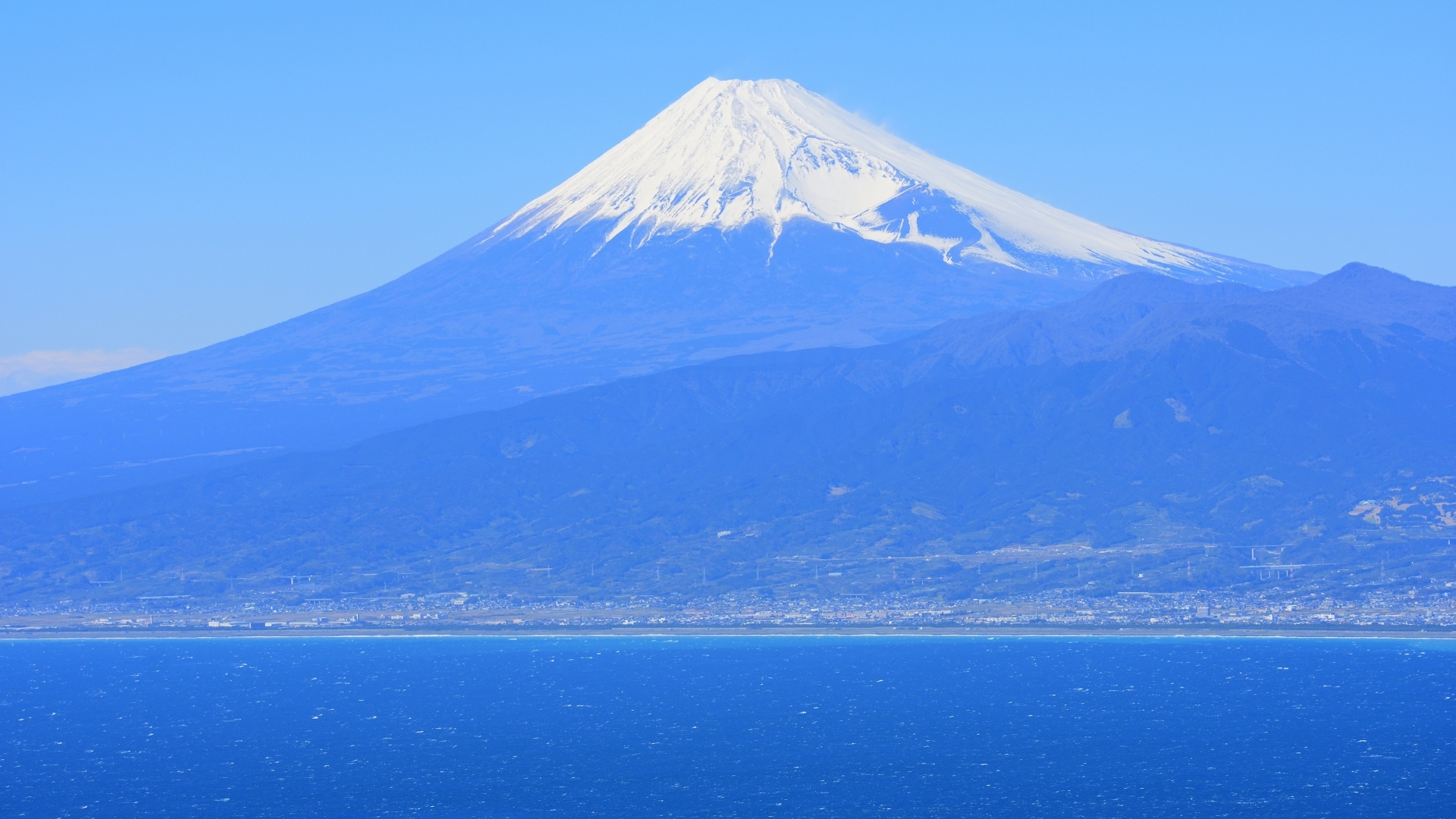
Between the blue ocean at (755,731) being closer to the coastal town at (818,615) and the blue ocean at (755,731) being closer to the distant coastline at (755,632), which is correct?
the distant coastline at (755,632)

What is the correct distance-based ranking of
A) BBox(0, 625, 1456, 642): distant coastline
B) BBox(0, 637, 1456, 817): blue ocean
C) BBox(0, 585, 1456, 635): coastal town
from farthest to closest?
1. BBox(0, 585, 1456, 635): coastal town
2. BBox(0, 625, 1456, 642): distant coastline
3. BBox(0, 637, 1456, 817): blue ocean

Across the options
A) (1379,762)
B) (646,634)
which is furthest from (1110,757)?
(646,634)

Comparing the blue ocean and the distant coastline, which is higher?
the blue ocean

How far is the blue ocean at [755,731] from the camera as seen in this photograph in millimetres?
87750

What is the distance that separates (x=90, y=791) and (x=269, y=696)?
3877cm

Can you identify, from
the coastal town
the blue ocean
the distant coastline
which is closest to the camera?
the blue ocean

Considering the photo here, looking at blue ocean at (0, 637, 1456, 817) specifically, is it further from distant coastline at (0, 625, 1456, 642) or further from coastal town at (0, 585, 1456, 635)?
coastal town at (0, 585, 1456, 635)

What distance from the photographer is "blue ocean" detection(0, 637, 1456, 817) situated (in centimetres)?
8775

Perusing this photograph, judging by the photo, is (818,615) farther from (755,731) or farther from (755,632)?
(755,731)

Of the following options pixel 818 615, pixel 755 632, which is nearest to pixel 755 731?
pixel 755 632

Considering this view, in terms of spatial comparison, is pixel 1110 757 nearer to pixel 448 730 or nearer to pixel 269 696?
pixel 448 730

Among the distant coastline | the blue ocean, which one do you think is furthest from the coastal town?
the blue ocean

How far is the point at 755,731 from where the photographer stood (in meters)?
108

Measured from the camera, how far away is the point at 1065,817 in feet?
269
